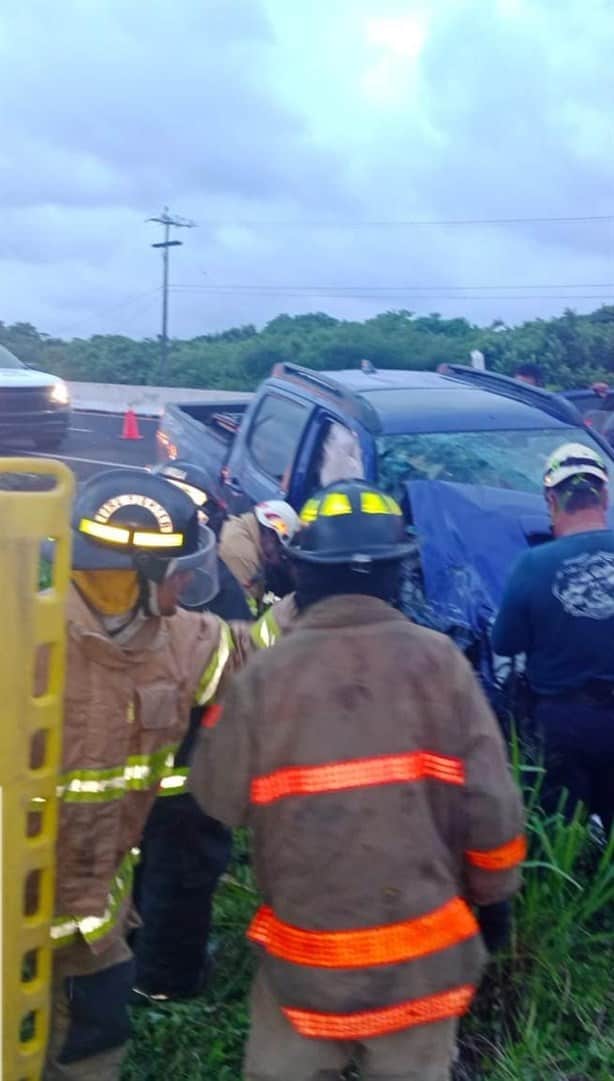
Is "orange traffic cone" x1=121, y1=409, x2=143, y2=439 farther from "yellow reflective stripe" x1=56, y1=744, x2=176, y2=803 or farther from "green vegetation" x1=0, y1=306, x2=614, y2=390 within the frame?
"yellow reflective stripe" x1=56, y1=744, x2=176, y2=803

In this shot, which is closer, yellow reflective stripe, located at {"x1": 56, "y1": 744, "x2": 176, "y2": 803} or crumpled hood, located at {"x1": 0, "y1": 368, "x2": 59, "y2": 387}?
yellow reflective stripe, located at {"x1": 56, "y1": 744, "x2": 176, "y2": 803}

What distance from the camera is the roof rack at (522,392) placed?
650 centimetres

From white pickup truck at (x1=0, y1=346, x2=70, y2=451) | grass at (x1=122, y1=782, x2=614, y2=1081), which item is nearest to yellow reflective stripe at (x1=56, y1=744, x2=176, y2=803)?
grass at (x1=122, y1=782, x2=614, y2=1081)

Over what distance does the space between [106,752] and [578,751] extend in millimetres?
1865

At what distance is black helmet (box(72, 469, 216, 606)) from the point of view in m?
2.68

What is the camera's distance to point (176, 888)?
359 cm

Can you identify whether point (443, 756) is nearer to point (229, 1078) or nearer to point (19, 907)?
point (19, 907)

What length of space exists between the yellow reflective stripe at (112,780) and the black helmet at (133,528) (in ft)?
1.34

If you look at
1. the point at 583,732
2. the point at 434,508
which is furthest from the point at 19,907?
the point at 434,508

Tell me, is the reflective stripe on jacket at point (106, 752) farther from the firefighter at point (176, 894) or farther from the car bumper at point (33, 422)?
the car bumper at point (33, 422)

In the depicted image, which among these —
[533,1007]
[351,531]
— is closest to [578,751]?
[533,1007]

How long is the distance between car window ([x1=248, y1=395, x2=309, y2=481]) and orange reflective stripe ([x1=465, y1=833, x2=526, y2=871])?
393cm

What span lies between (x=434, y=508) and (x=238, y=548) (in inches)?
33.6

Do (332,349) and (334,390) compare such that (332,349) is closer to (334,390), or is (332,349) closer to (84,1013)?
(334,390)
